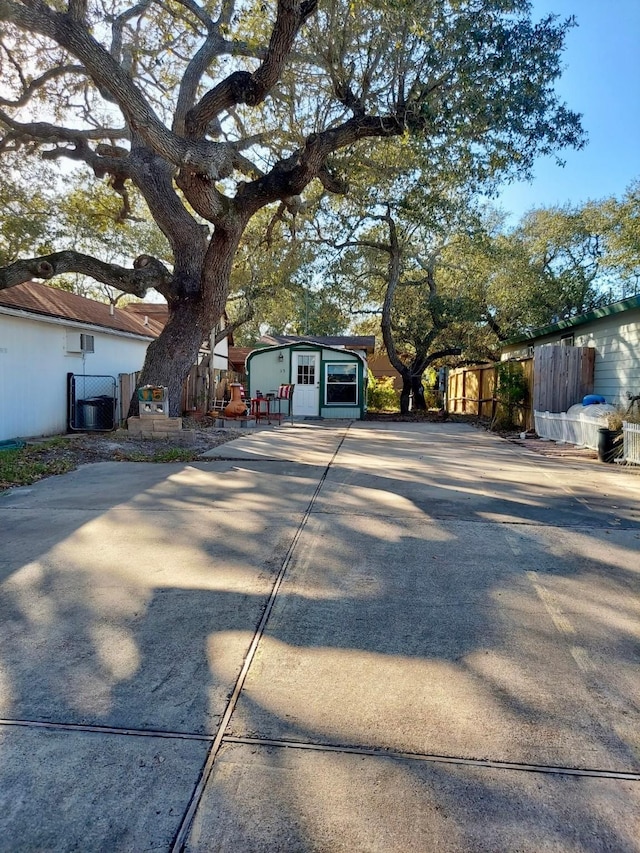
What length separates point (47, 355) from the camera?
37.3 feet

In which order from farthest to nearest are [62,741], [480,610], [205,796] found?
1. [480,610]
2. [62,741]
3. [205,796]

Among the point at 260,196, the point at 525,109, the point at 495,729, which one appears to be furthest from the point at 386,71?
the point at 495,729

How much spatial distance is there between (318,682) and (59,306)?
41.0 feet

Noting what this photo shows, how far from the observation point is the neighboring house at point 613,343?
32.4 feet

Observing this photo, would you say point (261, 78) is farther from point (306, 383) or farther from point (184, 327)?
point (306, 383)

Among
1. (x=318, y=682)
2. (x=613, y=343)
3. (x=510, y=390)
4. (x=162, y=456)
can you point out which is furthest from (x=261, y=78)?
(x=318, y=682)

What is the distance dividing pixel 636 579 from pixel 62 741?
12.0 feet

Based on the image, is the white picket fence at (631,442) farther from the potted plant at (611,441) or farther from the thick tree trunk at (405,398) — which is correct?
the thick tree trunk at (405,398)

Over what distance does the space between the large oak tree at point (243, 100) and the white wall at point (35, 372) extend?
1.27m

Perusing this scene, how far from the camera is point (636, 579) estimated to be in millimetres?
3705

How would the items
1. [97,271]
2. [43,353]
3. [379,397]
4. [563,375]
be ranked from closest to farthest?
[97,271] → [43,353] → [563,375] → [379,397]

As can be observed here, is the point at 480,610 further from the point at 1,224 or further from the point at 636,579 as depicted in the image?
the point at 1,224

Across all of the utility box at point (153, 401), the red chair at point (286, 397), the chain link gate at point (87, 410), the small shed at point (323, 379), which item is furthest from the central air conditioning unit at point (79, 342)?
the small shed at point (323, 379)

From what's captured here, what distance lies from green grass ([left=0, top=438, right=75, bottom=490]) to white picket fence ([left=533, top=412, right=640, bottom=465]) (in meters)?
8.59
